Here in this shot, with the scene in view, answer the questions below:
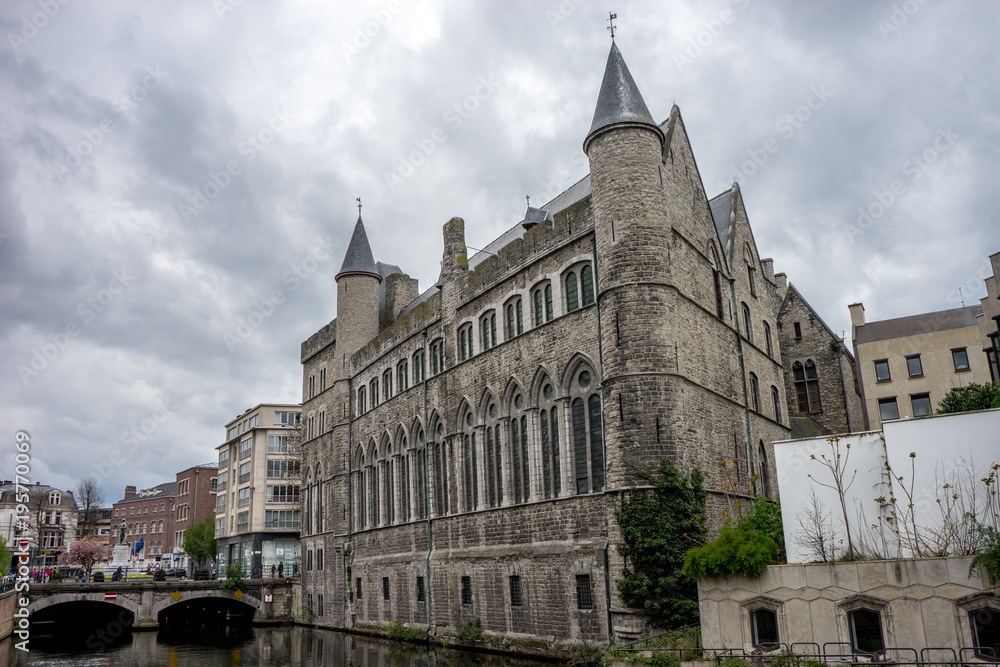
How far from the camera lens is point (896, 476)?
15047 mm

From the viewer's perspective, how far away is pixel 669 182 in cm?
2250

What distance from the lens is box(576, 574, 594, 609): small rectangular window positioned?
20119mm

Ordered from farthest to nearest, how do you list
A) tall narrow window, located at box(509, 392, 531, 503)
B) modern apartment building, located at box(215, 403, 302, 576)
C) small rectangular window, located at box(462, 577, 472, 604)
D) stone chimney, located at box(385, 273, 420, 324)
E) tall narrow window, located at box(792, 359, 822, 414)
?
modern apartment building, located at box(215, 403, 302, 576) → stone chimney, located at box(385, 273, 420, 324) → tall narrow window, located at box(792, 359, 822, 414) → small rectangular window, located at box(462, 577, 472, 604) → tall narrow window, located at box(509, 392, 531, 503)

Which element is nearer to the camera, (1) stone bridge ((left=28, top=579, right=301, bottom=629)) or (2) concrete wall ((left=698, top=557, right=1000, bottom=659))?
(2) concrete wall ((left=698, top=557, right=1000, bottom=659))

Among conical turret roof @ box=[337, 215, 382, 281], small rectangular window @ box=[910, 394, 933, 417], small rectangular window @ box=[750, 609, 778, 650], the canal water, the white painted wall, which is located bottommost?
the canal water

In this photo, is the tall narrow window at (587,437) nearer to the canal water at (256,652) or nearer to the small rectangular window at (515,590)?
the small rectangular window at (515,590)

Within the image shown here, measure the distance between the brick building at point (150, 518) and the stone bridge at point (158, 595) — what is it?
4716 cm

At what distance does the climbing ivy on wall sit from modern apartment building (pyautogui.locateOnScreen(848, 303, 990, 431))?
63.3 feet

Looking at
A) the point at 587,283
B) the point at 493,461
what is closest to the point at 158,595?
the point at 493,461

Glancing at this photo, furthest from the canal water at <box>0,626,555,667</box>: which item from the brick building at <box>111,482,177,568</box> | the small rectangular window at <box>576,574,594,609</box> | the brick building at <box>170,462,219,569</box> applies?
the brick building at <box>111,482,177,568</box>

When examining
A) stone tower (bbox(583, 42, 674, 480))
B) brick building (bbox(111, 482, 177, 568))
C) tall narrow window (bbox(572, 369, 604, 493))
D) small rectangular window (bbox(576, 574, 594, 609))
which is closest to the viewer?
stone tower (bbox(583, 42, 674, 480))

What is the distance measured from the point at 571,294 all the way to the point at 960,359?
21766 millimetres

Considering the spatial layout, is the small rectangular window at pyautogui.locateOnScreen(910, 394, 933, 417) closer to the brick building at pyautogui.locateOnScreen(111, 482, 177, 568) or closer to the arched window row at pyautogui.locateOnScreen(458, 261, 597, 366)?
the arched window row at pyautogui.locateOnScreen(458, 261, 597, 366)

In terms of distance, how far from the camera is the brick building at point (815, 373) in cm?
3297
